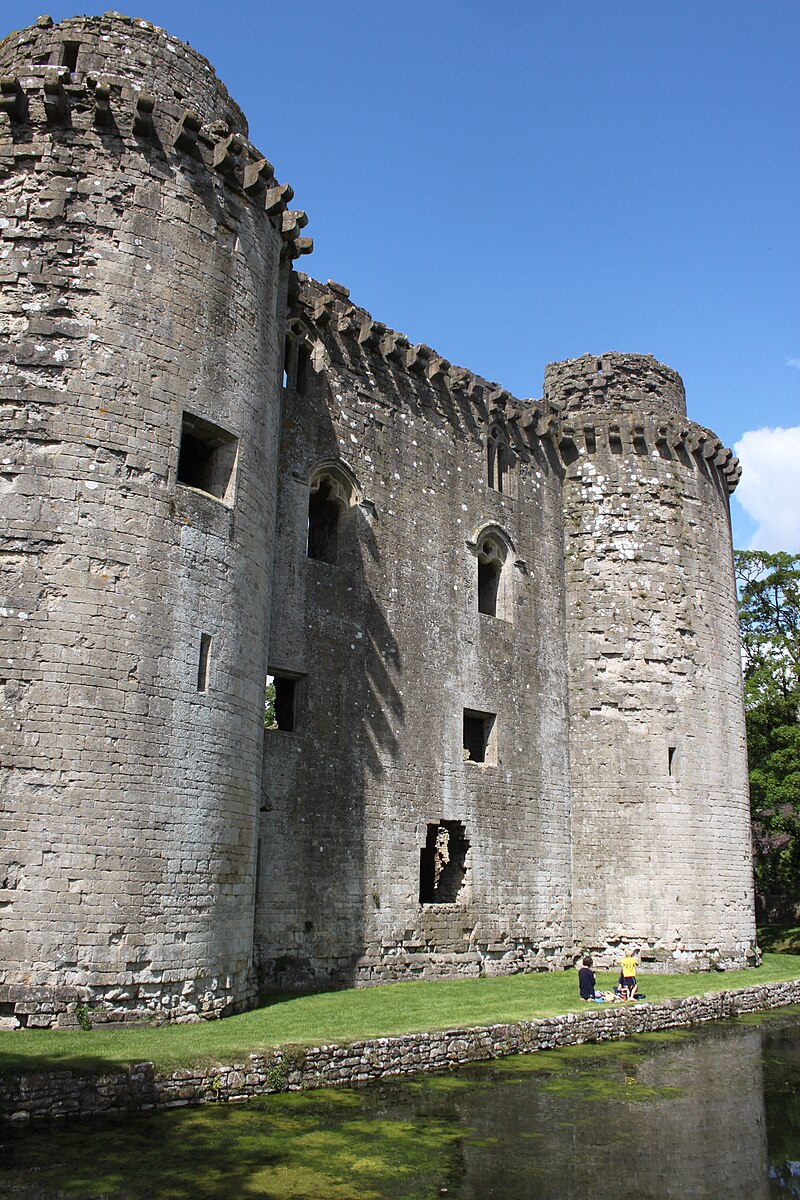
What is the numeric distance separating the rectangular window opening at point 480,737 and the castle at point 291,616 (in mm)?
83

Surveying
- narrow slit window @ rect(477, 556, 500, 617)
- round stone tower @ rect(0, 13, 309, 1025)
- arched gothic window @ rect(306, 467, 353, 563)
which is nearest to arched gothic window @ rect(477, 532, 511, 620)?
narrow slit window @ rect(477, 556, 500, 617)

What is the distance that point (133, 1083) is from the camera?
7.61 meters

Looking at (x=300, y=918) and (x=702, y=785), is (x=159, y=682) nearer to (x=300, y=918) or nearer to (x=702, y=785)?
(x=300, y=918)

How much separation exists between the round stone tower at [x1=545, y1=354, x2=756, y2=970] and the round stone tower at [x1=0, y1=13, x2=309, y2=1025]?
8737mm

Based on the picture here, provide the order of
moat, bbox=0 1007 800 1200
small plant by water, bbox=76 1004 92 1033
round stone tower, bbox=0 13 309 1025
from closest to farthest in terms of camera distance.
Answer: moat, bbox=0 1007 800 1200
small plant by water, bbox=76 1004 92 1033
round stone tower, bbox=0 13 309 1025

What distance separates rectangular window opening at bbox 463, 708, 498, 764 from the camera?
17.9 metres

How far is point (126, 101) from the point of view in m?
12.0

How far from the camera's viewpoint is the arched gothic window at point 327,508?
1630 cm

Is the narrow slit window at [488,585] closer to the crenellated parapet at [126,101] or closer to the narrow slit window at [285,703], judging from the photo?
the narrow slit window at [285,703]

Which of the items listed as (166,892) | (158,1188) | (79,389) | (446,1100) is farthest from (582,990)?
(79,389)

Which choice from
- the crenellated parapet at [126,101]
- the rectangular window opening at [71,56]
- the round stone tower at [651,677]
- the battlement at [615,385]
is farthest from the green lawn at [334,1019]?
the battlement at [615,385]

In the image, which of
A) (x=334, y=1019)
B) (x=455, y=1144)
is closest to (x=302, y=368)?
(x=334, y=1019)

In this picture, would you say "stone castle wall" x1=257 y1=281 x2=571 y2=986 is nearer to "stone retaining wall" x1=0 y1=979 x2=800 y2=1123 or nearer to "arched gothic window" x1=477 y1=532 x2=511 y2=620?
"arched gothic window" x1=477 y1=532 x2=511 y2=620

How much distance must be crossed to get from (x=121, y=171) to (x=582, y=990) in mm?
12077
